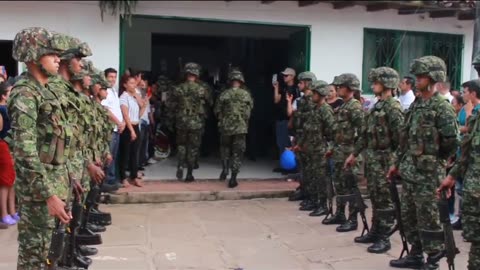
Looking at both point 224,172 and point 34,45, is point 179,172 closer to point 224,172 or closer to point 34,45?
point 224,172

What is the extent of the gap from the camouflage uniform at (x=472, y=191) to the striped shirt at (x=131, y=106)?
555 centimetres

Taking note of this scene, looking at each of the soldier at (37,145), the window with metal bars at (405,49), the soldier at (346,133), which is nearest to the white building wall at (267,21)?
the window with metal bars at (405,49)

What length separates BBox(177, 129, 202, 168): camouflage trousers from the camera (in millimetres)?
10070

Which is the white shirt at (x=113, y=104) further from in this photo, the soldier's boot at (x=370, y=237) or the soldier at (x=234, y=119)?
the soldier's boot at (x=370, y=237)

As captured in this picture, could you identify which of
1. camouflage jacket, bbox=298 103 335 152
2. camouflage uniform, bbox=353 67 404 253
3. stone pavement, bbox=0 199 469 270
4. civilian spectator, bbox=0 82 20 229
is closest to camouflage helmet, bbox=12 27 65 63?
stone pavement, bbox=0 199 469 270

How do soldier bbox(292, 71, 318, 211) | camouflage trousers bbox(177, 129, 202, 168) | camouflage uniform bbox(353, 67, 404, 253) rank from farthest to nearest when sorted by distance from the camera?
camouflage trousers bbox(177, 129, 202, 168) → soldier bbox(292, 71, 318, 211) → camouflage uniform bbox(353, 67, 404, 253)

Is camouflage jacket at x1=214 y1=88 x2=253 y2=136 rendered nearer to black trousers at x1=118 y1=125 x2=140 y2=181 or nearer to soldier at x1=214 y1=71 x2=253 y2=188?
soldier at x1=214 y1=71 x2=253 y2=188

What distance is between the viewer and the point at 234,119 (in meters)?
9.83

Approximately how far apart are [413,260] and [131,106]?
507cm

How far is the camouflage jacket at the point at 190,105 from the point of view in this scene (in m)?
9.97

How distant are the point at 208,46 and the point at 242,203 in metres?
8.78

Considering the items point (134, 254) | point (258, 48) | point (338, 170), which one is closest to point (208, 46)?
point (258, 48)

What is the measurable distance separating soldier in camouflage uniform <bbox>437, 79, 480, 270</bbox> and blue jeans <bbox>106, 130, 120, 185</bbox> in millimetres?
5313

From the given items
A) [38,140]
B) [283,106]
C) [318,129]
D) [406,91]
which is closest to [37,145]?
[38,140]
